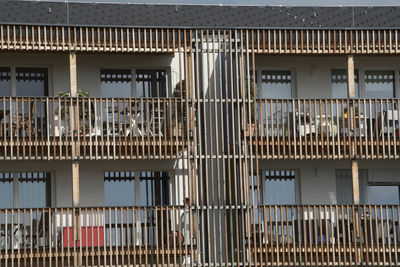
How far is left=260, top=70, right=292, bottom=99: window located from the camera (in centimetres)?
2859

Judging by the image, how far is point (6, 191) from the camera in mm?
27156

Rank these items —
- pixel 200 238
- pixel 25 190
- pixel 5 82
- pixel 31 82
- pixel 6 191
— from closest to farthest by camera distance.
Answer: pixel 200 238 → pixel 6 191 → pixel 25 190 → pixel 5 82 → pixel 31 82

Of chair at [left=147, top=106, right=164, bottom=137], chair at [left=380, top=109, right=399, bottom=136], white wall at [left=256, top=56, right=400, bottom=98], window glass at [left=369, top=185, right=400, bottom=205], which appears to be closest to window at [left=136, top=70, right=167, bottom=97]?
chair at [left=147, top=106, right=164, bottom=137]

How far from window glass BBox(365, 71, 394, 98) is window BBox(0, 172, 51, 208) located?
356 inches

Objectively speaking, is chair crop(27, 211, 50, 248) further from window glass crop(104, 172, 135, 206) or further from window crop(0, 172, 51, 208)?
window glass crop(104, 172, 135, 206)

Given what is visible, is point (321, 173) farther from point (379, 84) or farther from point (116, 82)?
point (116, 82)

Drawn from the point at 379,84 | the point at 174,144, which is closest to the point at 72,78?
the point at 174,144

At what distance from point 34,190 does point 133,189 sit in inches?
101

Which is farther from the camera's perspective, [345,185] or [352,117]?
[345,185]

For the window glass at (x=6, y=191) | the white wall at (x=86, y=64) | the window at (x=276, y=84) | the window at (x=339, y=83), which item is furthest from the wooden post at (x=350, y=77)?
the window glass at (x=6, y=191)

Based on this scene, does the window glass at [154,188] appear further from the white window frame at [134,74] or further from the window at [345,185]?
the window at [345,185]

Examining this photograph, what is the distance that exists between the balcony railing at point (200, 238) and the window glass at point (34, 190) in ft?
3.72

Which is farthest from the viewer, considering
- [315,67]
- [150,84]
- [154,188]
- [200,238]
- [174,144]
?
[315,67]

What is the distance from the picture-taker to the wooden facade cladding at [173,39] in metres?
25.4
